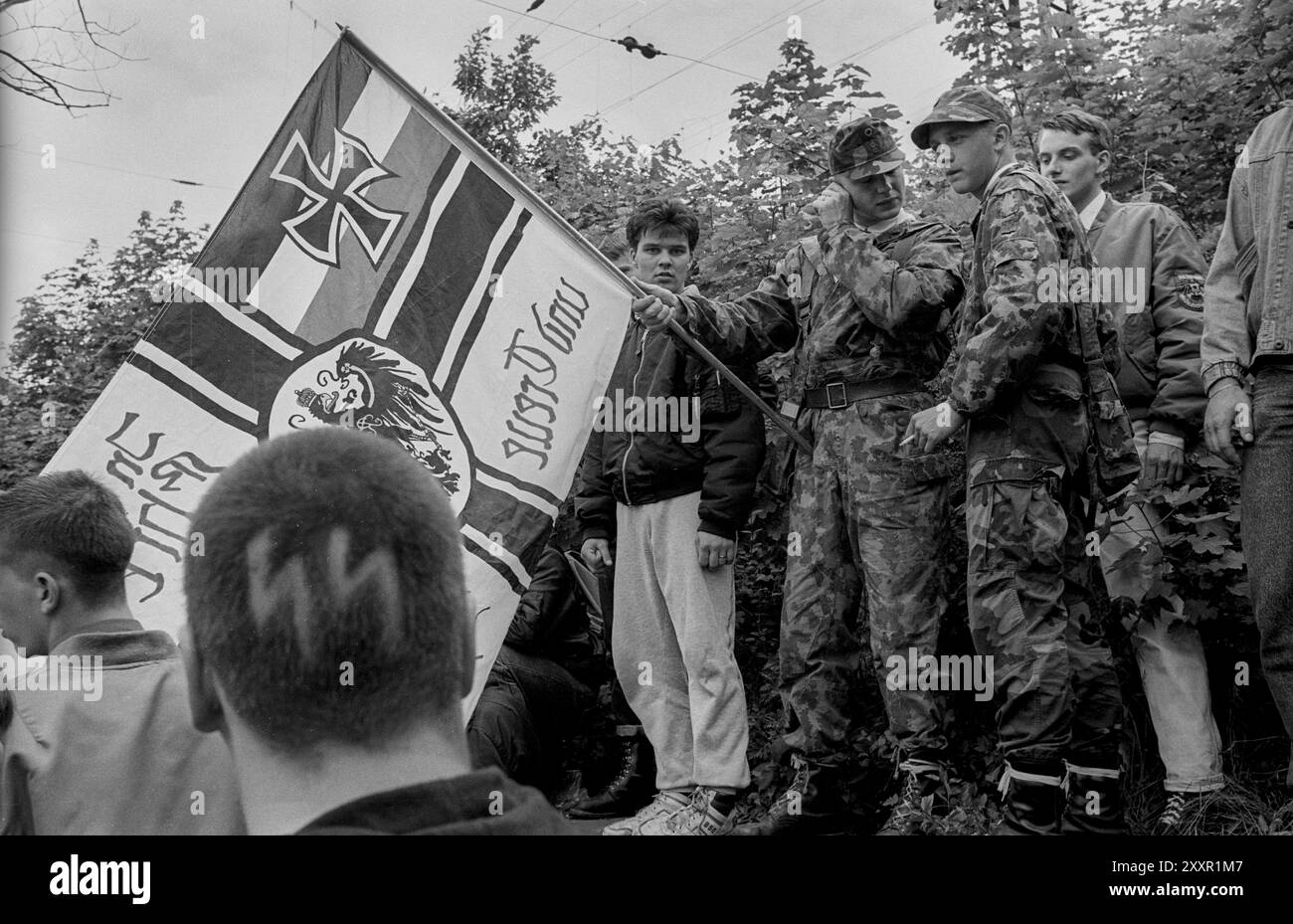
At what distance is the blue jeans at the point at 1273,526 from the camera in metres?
3.51

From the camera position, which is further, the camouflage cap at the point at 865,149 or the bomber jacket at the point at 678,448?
the bomber jacket at the point at 678,448

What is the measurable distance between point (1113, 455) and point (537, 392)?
1.82 m

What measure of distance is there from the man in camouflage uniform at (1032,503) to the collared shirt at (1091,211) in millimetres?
706

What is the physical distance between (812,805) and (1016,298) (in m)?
1.70

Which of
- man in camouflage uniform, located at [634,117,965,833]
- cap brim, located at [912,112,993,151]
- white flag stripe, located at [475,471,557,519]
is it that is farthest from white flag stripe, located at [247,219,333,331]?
cap brim, located at [912,112,993,151]

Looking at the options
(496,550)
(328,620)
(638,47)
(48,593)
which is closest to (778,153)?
(638,47)

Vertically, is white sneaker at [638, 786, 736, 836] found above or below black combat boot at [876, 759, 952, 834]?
below

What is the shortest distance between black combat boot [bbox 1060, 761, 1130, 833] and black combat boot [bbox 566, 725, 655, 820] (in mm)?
1851

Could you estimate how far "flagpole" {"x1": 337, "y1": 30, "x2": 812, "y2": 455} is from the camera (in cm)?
448

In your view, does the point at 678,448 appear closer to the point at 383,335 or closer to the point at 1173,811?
the point at 383,335

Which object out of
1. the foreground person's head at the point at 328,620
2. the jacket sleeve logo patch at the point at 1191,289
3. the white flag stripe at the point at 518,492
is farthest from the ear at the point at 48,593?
the jacket sleeve logo patch at the point at 1191,289

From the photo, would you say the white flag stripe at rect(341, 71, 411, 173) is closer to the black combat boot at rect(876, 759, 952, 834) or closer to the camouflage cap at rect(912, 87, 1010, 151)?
the camouflage cap at rect(912, 87, 1010, 151)

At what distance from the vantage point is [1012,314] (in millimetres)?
3811

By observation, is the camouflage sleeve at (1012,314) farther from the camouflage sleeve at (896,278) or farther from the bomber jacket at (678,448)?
the bomber jacket at (678,448)
